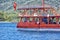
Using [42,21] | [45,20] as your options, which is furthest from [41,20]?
[45,20]

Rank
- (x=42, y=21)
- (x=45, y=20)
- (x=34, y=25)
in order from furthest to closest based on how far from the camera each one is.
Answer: (x=45, y=20) → (x=42, y=21) → (x=34, y=25)

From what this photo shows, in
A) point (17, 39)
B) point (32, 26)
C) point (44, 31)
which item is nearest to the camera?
point (17, 39)

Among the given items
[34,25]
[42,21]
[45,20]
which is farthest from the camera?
[45,20]

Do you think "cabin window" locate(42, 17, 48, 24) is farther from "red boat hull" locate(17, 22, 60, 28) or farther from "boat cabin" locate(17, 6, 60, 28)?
"red boat hull" locate(17, 22, 60, 28)

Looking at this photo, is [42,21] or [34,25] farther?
[42,21]

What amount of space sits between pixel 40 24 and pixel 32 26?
691 millimetres

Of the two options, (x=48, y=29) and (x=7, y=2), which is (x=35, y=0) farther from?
(x=48, y=29)

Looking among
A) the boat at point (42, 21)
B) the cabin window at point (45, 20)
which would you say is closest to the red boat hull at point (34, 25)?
the boat at point (42, 21)

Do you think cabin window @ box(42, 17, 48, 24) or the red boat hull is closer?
the red boat hull

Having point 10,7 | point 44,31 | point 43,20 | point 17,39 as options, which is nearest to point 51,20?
point 43,20

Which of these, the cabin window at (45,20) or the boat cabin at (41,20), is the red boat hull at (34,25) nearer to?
the boat cabin at (41,20)

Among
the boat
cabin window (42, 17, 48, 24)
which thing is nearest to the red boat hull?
the boat

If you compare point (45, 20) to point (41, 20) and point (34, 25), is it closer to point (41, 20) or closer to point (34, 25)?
point (41, 20)

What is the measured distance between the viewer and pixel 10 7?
33.0m
